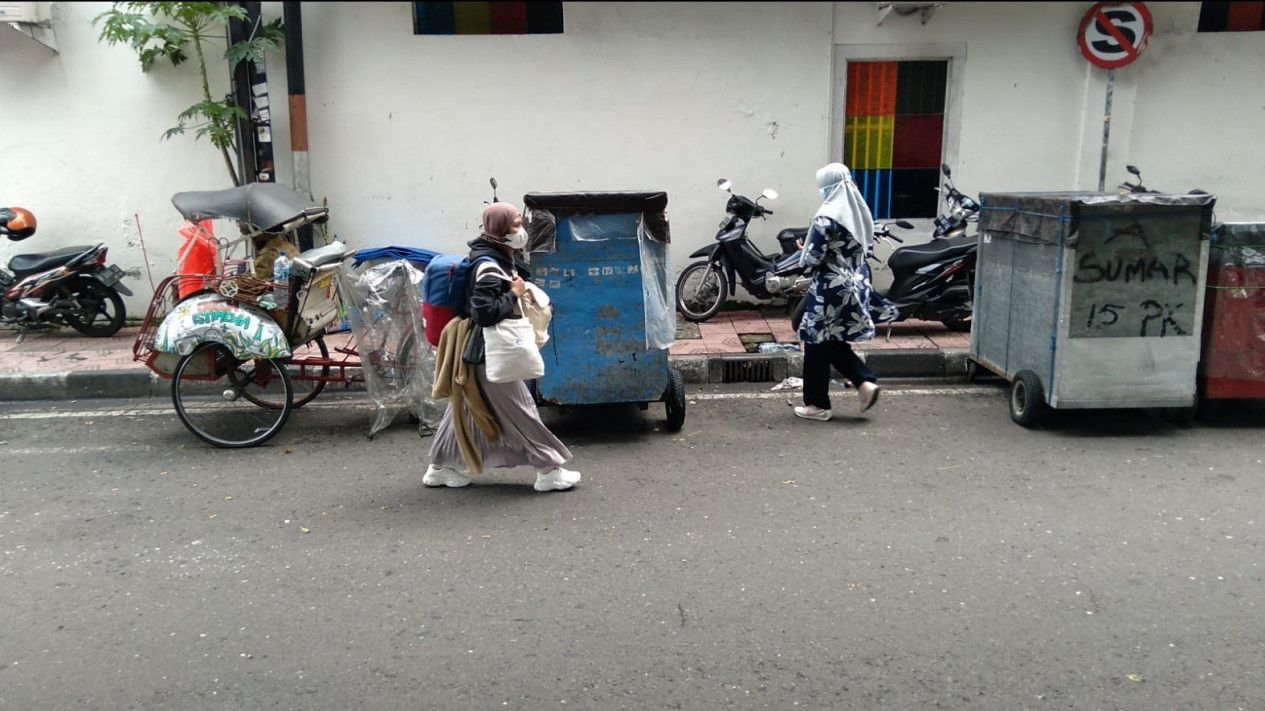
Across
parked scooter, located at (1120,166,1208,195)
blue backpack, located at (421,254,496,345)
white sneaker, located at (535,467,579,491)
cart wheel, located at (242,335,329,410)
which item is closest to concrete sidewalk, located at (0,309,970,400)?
cart wheel, located at (242,335,329,410)

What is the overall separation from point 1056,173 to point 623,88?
170 inches

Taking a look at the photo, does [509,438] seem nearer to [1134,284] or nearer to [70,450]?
[70,450]

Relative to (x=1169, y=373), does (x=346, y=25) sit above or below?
above

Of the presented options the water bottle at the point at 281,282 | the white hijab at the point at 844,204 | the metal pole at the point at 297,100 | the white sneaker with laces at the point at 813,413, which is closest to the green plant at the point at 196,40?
the metal pole at the point at 297,100

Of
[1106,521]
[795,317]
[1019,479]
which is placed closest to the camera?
[1106,521]

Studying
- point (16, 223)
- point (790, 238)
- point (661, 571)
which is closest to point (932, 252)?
point (790, 238)

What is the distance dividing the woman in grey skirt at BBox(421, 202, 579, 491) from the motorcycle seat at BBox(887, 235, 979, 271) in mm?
4021

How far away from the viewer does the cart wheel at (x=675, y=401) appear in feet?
19.4

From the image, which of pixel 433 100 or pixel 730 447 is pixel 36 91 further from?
pixel 730 447

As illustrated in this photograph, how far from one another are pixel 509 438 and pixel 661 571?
1.29 meters

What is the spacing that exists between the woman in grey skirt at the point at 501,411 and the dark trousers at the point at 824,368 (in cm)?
190

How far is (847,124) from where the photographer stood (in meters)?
9.25

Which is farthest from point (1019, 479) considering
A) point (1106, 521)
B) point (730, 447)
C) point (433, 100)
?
point (433, 100)

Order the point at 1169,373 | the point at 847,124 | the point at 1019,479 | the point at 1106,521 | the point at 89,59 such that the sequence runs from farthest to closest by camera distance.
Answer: the point at 847,124, the point at 89,59, the point at 1169,373, the point at 1019,479, the point at 1106,521
